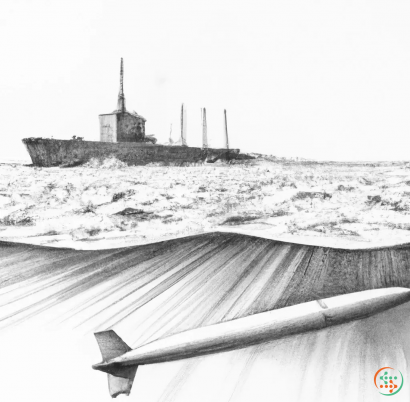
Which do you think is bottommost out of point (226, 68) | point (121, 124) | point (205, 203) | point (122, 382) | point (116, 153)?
point (122, 382)

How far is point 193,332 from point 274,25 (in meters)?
1.15

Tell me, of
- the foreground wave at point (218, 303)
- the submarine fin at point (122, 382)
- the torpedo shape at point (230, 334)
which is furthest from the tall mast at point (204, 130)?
the submarine fin at point (122, 382)

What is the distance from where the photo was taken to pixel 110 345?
599 millimetres

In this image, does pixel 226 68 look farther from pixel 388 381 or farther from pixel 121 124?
pixel 388 381

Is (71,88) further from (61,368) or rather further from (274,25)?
(61,368)

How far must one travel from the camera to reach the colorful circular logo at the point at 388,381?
0.50 m

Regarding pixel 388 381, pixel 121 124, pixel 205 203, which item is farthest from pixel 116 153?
pixel 388 381

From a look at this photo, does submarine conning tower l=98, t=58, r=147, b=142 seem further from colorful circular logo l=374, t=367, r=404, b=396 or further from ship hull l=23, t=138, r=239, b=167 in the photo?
colorful circular logo l=374, t=367, r=404, b=396

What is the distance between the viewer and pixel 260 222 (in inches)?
45.2

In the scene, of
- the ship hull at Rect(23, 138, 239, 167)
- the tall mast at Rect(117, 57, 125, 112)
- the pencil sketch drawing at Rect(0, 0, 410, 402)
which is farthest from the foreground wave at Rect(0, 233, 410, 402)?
the tall mast at Rect(117, 57, 125, 112)

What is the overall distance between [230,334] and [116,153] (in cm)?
114

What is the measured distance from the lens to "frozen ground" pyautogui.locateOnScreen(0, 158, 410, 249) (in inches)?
41.9

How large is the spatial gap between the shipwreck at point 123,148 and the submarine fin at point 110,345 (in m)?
0.96

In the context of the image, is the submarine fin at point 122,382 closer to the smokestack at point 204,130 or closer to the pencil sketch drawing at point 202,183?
the pencil sketch drawing at point 202,183
